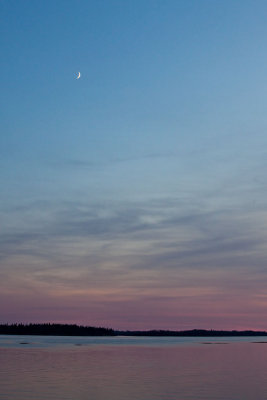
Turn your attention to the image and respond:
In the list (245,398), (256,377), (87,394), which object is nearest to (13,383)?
(87,394)

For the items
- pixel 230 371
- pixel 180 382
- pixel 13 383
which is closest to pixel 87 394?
pixel 13 383

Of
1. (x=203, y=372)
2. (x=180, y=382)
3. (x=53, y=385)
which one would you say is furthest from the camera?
(x=203, y=372)

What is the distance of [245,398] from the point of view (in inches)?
1261

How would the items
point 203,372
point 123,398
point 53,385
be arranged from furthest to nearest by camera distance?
1. point 203,372
2. point 53,385
3. point 123,398

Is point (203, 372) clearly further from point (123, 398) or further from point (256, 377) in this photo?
point (123, 398)

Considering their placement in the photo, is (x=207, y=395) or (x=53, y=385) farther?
(x=53, y=385)

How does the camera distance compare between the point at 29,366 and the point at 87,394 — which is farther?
the point at 29,366

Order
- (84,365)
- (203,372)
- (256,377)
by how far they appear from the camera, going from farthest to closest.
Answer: (84,365)
(203,372)
(256,377)

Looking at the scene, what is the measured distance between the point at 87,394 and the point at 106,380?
23.5ft

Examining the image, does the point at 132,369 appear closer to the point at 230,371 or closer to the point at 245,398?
the point at 230,371

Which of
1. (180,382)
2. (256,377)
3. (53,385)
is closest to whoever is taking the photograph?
(53,385)

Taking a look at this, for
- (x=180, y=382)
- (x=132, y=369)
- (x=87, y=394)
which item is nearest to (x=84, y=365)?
(x=132, y=369)

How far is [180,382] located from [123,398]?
27.9 feet

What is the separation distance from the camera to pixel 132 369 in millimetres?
48469
